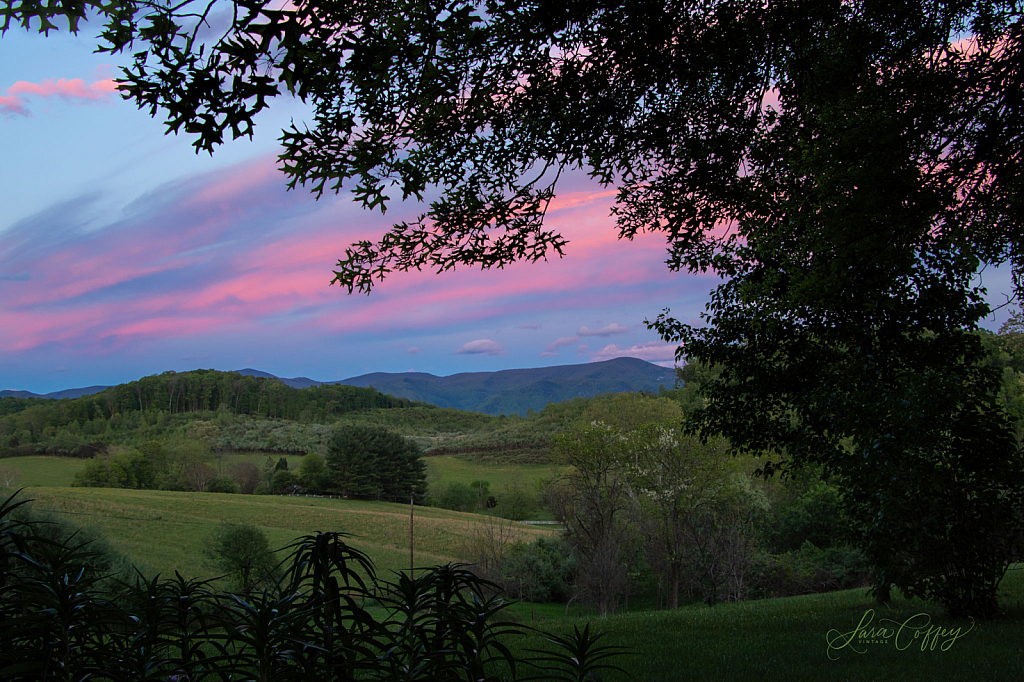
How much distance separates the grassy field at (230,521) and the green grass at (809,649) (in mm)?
28540

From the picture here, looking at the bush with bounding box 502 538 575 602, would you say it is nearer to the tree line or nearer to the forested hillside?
the forested hillside

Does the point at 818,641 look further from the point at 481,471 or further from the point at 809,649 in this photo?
the point at 481,471

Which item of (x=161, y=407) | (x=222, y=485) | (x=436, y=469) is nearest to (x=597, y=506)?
(x=436, y=469)

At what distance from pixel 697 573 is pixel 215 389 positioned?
89.5 m

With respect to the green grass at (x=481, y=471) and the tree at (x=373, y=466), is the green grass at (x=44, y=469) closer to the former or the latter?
the tree at (x=373, y=466)

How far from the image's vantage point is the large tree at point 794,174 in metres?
5.25

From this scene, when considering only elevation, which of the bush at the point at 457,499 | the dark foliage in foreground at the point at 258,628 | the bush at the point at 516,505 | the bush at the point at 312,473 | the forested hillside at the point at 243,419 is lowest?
the bush at the point at 457,499

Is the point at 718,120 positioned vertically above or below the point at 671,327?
above

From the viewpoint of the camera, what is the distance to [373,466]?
61344 millimetres

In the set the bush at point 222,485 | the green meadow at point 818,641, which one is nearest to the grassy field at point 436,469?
the bush at point 222,485

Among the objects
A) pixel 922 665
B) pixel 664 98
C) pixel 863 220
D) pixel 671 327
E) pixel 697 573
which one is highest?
pixel 664 98

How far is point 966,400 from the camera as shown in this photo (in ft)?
24.7

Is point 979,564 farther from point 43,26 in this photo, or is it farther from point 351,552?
point 43,26

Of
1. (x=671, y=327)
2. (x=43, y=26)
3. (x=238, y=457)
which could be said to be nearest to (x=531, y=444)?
(x=238, y=457)
